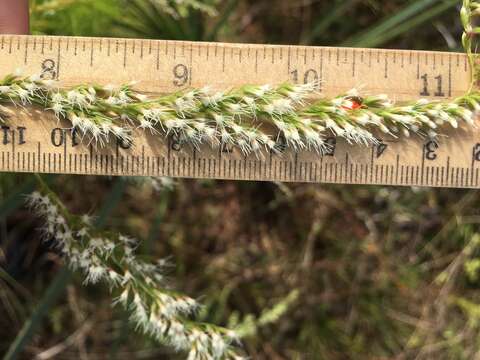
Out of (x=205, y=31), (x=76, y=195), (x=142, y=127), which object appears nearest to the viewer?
(x=142, y=127)

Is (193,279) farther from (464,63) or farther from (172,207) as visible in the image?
(464,63)

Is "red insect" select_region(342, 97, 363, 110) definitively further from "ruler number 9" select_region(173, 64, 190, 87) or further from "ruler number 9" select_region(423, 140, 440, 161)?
"ruler number 9" select_region(173, 64, 190, 87)

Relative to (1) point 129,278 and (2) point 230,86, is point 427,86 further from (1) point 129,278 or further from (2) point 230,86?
(1) point 129,278

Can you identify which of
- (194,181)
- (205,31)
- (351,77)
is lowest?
(194,181)

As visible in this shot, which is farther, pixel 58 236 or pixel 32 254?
pixel 32 254

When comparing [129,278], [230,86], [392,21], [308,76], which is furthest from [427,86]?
[129,278]

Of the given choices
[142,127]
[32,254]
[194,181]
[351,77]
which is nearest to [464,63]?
[351,77]

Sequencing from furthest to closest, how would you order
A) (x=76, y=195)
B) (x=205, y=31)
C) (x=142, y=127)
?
(x=76, y=195)
(x=205, y=31)
(x=142, y=127)
